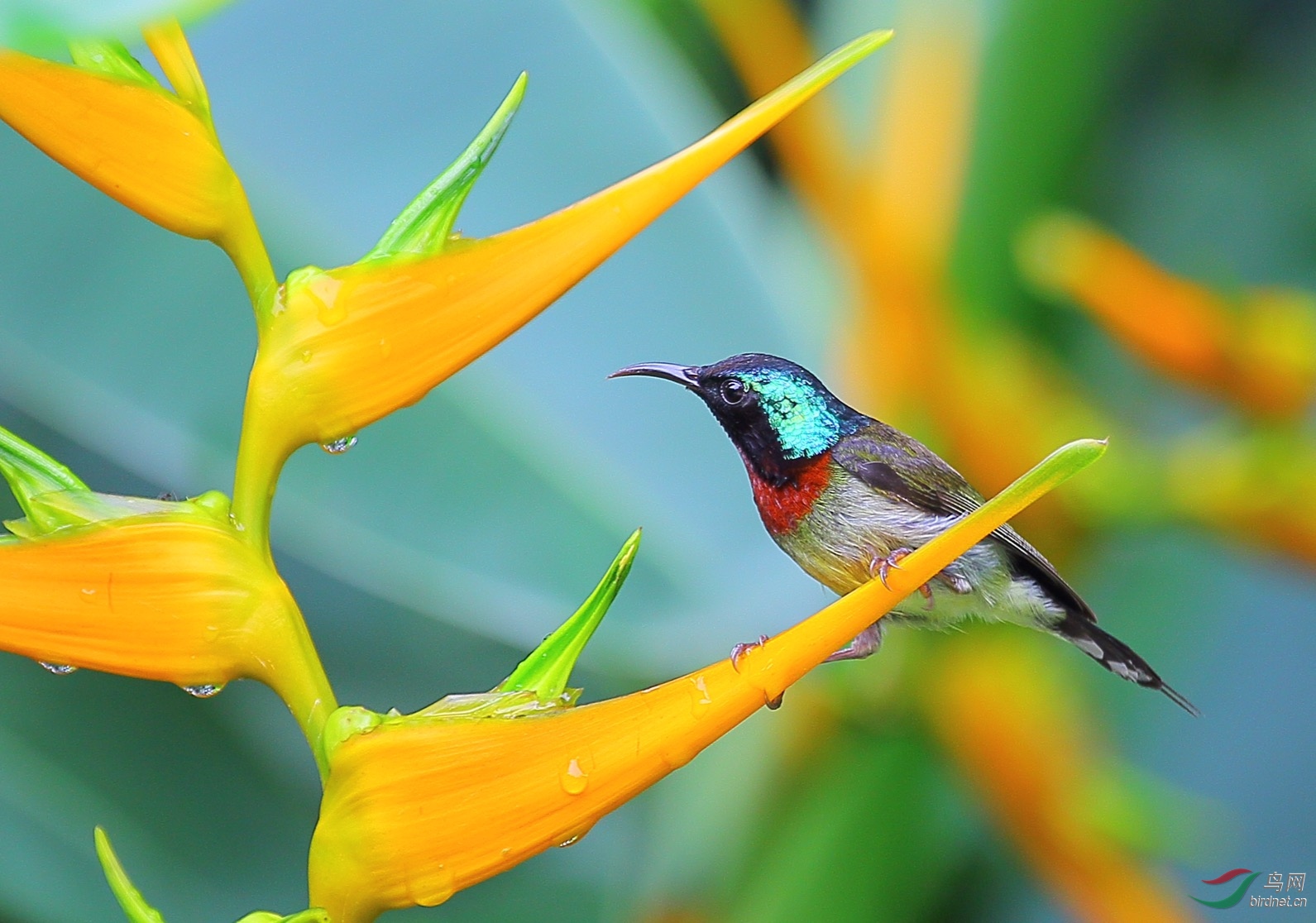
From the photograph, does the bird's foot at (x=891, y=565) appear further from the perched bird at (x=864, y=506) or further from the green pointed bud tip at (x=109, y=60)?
the green pointed bud tip at (x=109, y=60)

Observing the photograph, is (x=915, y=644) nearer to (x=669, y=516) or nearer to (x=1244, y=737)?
(x=669, y=516)

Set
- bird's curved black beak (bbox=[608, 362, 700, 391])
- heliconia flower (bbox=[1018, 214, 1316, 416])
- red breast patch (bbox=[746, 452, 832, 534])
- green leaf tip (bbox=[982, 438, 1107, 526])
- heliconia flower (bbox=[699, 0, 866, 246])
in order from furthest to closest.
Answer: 1. heliconia flower (bbox=[699, 0, 866, 246])
2. heliconia flower (bbox=[1018, 214, 1316, 416])
3. red breast patch (bbox=[746, 452, 832, 534])
4. bird's curved black beak (bbox=[608, 362, 700, 391])
5. green leaf tip (bbox=[982, 438, 1107, 526])

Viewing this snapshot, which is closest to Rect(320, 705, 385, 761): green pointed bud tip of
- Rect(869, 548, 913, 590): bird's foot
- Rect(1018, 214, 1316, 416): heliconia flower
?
Rect(869, 548, 913, 590): bird's foot

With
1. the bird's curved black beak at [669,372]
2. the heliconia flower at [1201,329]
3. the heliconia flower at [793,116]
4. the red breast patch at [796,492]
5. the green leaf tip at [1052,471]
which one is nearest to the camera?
the green leaf tip at [1052,471]

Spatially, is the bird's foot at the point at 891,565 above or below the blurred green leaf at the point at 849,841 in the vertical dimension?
above

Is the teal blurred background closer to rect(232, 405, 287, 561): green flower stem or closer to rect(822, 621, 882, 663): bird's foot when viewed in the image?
rect(822, 621, 882, 663): bird's foot

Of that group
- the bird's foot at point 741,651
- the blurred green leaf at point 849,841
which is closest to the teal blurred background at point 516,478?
the blurred green leaf at point 849,841

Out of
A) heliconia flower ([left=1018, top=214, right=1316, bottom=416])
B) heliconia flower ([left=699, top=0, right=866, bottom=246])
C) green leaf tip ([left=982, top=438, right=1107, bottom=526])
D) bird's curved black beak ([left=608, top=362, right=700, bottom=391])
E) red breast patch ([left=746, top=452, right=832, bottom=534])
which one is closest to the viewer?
green leaf tip ([left=982, top=438, right=1107, bottom=526])
